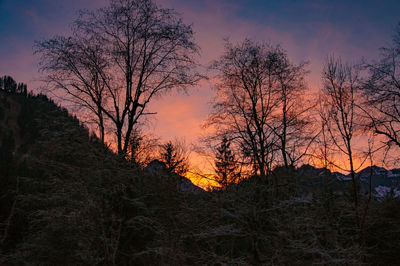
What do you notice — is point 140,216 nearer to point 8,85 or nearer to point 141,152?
point 141,152

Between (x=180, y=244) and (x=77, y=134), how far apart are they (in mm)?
3693

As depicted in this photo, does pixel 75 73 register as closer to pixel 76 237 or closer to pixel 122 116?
pixel 122 116

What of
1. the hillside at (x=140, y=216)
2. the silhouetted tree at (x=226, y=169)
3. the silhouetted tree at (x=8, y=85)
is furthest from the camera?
the silhouetted tree at (x=8, y=85)

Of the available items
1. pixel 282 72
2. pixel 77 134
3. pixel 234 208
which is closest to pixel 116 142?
pixel 77 134

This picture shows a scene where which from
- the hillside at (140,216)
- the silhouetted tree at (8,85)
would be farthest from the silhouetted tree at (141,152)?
the silhouetted tree at (8,85)

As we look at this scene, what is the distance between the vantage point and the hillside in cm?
435

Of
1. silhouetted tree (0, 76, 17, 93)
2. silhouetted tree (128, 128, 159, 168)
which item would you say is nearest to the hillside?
silhouetted tree (128, 128, 159, 168)

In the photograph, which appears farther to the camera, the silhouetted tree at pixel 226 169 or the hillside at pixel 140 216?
the silhouetted tree at pixel 226 169

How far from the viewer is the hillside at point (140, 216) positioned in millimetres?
4352

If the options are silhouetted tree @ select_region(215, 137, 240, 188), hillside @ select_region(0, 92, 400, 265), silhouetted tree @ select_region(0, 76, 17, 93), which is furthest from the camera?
silhouetted tree @ select_region(0, 76, 17, 93)

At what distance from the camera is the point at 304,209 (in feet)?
17.6

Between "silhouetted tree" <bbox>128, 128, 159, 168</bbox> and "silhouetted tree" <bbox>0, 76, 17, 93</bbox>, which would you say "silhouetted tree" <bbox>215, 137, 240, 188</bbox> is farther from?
"silhouetted tree" <bbox>0, 76, 17, 93</bbox>

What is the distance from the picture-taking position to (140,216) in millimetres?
6039

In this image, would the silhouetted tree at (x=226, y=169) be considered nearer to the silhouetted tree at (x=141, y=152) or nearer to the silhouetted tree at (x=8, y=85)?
the silhouetted tree at (x=141, y=152)
